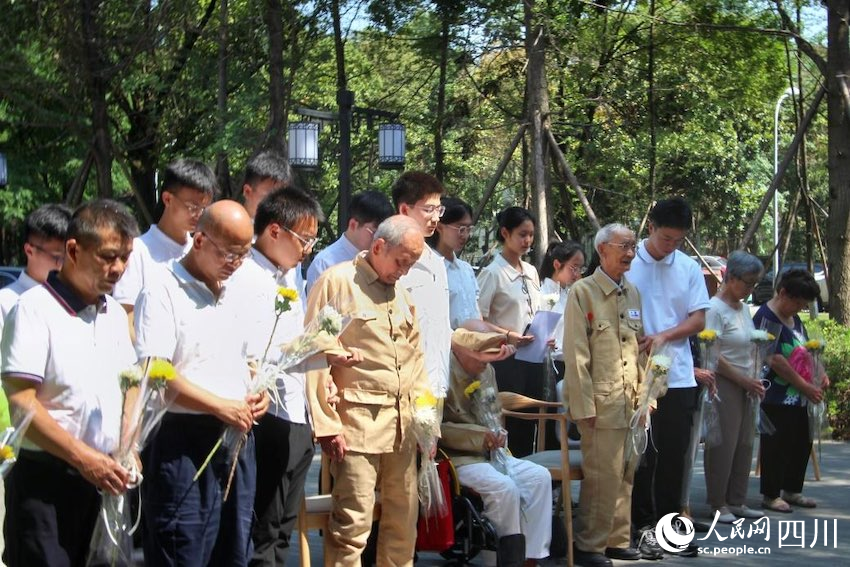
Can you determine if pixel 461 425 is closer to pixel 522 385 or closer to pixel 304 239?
pixel 304 239

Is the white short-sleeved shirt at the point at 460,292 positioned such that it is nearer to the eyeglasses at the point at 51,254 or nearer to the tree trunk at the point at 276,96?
the eyeglasses at the point at 51,254

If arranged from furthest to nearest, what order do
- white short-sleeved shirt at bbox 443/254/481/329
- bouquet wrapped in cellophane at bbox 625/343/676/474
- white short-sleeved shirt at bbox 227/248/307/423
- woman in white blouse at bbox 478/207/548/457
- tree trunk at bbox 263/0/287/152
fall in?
tree trunk at bbox 263/0/287/152, woman in white blouse at bbox 478/207/548/457, white short-sleeved shirt at bbox 443/254/481/329, bouquet wrapped in cellophane at bbox 625/343/676/474, white short-sleeved shirt at bbox 227/248/307/423

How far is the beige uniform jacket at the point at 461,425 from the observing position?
634cm

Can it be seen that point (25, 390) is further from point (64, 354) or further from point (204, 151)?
point (204, 151)

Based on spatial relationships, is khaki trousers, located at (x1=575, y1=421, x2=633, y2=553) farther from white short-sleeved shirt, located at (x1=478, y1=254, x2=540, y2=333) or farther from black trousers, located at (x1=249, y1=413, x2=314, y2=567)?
black trousers, located at (x1=249, y1=413, x2=314, y2=567)

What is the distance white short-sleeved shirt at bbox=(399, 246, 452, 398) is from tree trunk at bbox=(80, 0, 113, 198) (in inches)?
460

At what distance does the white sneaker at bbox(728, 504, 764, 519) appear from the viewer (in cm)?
820

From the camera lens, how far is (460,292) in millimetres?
7102

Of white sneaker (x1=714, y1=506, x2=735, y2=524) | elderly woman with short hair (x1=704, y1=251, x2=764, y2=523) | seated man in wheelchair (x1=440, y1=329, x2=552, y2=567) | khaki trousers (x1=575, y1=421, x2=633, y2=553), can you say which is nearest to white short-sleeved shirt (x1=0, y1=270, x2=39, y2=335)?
seated man in wheelchair (x1=440, y1=329, x2=552, y2=567)

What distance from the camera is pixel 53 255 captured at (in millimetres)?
5633

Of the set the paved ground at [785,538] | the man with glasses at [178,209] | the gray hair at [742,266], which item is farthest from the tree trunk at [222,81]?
the man with glasses at [178,209]

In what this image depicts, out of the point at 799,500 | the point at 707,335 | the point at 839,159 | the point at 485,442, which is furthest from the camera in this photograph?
the point at 839,159

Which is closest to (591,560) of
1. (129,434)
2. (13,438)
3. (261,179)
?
(261,179)

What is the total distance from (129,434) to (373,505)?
1.85 m
